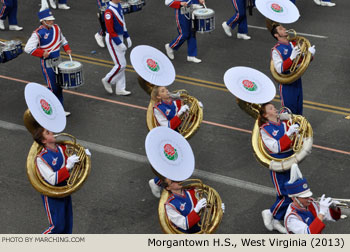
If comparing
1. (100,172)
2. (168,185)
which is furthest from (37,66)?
(168,185)

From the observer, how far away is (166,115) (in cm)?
1248

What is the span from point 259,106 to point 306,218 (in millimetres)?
2635

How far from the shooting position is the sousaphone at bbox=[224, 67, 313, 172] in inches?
446

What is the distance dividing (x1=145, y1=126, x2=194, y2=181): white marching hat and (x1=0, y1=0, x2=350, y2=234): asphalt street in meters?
2.33

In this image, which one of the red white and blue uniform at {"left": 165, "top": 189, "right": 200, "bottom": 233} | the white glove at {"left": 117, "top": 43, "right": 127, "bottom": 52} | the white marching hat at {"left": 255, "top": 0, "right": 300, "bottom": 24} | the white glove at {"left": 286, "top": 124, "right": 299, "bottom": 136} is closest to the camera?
the red white and blue uniform at {"left": 165, "top": 189, "right": 200, "bottom": 233}

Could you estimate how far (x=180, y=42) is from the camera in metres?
17.8

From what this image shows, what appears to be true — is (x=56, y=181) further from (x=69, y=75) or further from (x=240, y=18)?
(x=240, y=18)

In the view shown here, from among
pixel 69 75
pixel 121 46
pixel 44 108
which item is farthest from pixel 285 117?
pixel 121 46

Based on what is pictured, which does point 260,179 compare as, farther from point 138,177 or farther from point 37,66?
point 37,66

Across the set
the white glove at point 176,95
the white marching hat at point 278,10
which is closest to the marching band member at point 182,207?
the white glove at point 176,95

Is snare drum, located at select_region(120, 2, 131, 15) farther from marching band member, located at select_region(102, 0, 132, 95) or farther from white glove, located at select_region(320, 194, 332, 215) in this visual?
white glove, located at select_region(320, 194, 332, 215)

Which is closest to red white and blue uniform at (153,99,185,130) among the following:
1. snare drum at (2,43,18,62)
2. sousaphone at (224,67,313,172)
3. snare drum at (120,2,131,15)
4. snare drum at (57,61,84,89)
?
sousaphone at (224,67,313,172)

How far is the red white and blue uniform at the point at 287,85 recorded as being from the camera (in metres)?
13.6

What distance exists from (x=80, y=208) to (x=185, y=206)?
3.00 m
